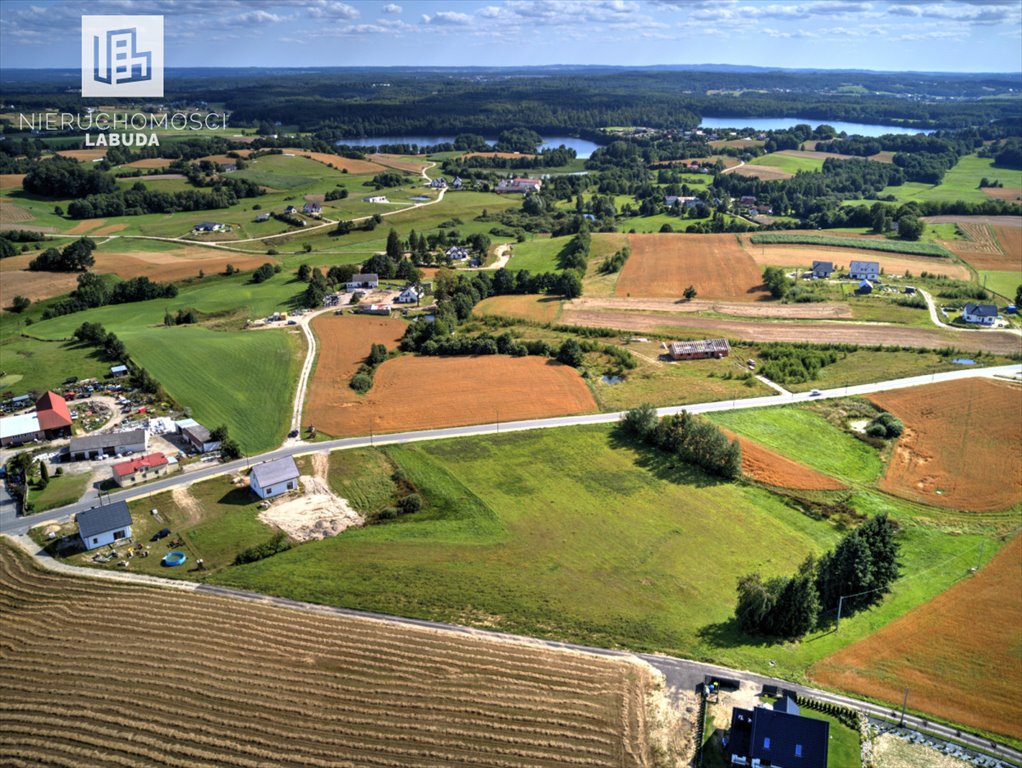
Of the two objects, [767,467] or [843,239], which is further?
[843,239]

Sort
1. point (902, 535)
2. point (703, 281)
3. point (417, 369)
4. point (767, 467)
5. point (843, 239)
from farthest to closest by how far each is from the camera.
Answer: point (843, 239)
point (703, 281)
point (417, 369)
point (767, 467)
point (902, 535)

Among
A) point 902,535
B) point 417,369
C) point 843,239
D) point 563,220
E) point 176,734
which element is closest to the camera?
point 176,734

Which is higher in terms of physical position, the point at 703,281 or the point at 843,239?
the point at 843,239

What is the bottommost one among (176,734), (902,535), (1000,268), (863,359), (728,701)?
(176,734)

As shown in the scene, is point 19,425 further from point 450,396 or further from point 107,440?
point 450,396

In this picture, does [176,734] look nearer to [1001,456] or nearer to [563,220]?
[1001,456]

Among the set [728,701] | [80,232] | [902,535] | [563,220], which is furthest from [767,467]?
[80,232]

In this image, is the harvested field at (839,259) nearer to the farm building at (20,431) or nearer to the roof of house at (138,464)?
the roof of house at (138,464)

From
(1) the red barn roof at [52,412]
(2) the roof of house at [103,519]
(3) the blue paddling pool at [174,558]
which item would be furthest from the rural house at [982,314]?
(1) the red barn roof at [52,412]

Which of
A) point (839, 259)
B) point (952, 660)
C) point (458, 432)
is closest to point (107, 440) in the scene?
point (458, 432)
